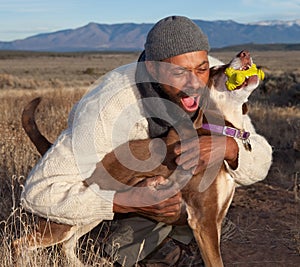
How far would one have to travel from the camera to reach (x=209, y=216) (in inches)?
133

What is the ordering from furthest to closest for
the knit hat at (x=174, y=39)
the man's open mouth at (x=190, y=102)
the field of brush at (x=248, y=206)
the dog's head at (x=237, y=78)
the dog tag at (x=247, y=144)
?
1. the field of brush at (x=248, y=206)
2. the dog tag at (x=247, y=144)
3. the man's open mouth at (x=190, y=102)
4. the knit hat at (x=174, y=39)
5. the dog's head at (x=237, y=78)

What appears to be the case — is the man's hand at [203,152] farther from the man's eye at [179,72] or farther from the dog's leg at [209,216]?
the man's eye at [179,72]

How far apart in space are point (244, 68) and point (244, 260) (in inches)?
67.8

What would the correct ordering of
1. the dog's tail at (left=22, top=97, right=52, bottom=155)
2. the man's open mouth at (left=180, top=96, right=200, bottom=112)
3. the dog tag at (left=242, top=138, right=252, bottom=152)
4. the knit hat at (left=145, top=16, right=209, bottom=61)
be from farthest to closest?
the dog's tail at (left=22, top=97, right=52, bottom=155) < the dog tag at (left=242, top=138, right=252, bottom=152) < the man's open mouth at (left=180, top=96, right=200, bottom=112) < the knit hat at (left=145, top=16, right=209, bottom=61)

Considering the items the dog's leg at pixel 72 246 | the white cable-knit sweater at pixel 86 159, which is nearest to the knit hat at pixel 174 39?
the white cable-knit sweater at pixel 86 159

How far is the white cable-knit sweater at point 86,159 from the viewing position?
335 centimetres

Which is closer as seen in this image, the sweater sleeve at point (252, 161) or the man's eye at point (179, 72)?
the man's eye at point (179, 72)

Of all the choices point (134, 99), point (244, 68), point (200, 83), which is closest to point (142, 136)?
point (134, 99)

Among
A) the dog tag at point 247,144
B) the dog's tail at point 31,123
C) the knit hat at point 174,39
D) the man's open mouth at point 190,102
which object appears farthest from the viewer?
the dog's tail at point 31,123

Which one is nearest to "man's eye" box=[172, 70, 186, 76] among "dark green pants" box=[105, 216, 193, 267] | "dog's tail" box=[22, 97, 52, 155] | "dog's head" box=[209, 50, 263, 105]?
"dog's head" box=[209, 50, 263, 105]

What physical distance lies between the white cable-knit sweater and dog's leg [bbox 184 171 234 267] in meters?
0.20

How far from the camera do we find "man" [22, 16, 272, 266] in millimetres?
3355

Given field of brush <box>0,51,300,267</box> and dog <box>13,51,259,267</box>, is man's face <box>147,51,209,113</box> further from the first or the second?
field of brush <box>0,51,300,267</box>

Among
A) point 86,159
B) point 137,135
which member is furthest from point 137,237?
point 86,159
